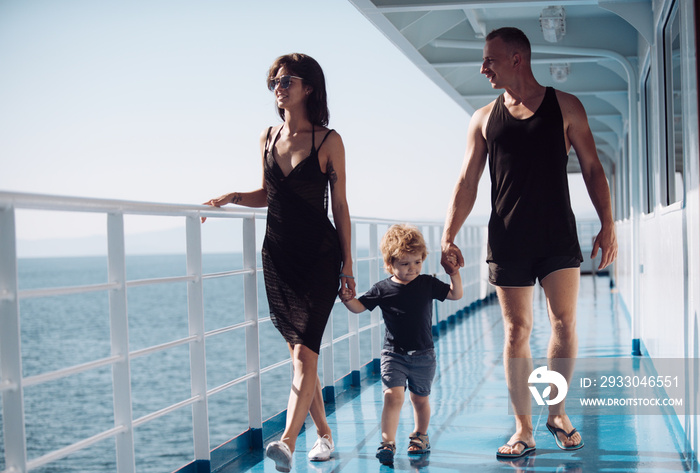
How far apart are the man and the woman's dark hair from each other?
0.48 meters

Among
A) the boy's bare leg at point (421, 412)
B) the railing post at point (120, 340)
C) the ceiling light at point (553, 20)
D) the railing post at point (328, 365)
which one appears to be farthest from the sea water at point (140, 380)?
the railing post at point (120, 340)

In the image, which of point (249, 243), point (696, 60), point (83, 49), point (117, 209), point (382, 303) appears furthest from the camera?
point (83, 49)

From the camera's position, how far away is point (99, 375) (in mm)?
40219

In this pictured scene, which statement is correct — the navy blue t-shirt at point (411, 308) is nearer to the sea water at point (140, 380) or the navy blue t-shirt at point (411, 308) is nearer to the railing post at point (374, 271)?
the railing post at point (374, 271)

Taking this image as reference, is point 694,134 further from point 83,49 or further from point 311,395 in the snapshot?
point 83,49

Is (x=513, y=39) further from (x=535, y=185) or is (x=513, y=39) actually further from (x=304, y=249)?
(x=304, y=249)

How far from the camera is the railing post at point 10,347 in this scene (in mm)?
1397

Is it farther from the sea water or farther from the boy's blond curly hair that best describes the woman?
the sea water

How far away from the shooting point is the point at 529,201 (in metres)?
2.16

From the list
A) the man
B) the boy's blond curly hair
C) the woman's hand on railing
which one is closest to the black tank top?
the man

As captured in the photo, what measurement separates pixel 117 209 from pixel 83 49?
193ft

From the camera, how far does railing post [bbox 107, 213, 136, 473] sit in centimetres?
178

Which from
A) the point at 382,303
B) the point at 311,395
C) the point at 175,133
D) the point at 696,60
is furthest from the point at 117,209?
the point at 175,133

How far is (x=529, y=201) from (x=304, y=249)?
2.19 feet
